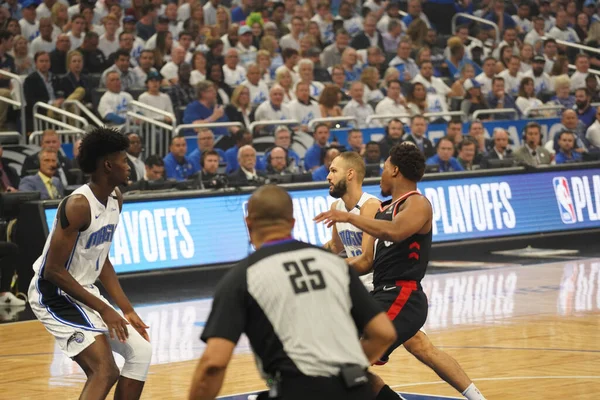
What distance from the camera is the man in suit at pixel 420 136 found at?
1725 cm

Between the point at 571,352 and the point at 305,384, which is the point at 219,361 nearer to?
the point at 305,384

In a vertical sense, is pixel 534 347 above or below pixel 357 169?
below

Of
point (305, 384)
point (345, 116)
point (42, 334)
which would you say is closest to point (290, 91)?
point (345, 116)

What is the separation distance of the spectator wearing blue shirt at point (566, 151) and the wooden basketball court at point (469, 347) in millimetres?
3922

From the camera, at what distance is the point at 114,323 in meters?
6.13

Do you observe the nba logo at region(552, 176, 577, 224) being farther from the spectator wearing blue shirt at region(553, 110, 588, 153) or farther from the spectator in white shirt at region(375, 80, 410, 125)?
the spectator in white shirt at region(375, 80, 410, 125)

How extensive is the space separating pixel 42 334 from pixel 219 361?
24.4 ft

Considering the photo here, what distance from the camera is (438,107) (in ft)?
65.5

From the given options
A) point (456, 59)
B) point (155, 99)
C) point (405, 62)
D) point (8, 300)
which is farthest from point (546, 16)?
point (8, 300)

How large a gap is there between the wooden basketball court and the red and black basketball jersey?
51.9 inches

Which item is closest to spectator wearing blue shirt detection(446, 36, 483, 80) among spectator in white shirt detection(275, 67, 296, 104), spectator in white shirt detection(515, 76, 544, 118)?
spectator in white shirt detection(515, 76, 544, 118)

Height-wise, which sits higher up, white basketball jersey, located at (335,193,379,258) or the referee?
the referee

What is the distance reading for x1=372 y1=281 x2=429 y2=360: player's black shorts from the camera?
7.03 meters

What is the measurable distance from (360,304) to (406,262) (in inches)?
107
